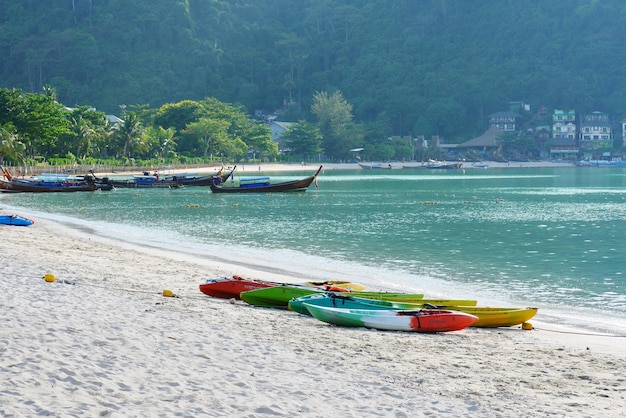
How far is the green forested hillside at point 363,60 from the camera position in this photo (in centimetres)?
16400

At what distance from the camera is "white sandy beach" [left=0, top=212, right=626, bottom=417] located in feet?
24.5

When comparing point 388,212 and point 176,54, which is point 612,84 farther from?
point 388,212

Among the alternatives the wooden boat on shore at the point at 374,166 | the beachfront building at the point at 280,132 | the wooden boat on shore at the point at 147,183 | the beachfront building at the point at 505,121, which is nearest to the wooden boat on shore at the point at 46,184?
the wooden boat on shore at the point at 147,183

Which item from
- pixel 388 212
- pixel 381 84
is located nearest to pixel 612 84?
pixel 381 84

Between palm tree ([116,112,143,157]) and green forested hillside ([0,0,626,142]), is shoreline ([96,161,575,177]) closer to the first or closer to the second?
palm tree ([116,112,143,157])

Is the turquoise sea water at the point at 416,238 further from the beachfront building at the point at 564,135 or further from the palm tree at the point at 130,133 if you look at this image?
the beachfront building at the point at 564,135

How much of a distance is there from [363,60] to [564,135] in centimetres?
4968

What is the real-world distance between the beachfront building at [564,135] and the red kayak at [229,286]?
14755 cm

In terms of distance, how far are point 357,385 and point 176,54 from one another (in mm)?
185580

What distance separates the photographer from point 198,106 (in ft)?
383

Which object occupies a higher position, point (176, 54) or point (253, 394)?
point (176, 54)

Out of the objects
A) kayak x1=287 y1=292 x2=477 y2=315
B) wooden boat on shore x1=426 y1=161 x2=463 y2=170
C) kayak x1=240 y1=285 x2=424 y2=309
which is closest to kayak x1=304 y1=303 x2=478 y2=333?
kayak x1=287 y1=292 x2=477 y2=315

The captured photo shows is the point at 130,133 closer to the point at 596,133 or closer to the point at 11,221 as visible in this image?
the point at 11,221

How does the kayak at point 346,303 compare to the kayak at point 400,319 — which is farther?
the kayak at point 346,303
